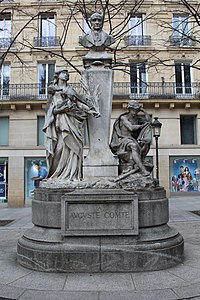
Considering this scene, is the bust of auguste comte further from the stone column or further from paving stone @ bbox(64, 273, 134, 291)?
paving stone @ bbox(64, 273, 134, 291)

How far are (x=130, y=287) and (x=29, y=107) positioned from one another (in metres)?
17.7

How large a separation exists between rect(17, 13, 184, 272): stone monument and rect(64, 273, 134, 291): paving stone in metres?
0.18

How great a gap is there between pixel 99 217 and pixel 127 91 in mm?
16754


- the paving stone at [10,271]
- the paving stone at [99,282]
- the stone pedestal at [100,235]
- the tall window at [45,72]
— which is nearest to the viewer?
the paving stone at [99,282]

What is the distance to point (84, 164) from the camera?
595 centimetres

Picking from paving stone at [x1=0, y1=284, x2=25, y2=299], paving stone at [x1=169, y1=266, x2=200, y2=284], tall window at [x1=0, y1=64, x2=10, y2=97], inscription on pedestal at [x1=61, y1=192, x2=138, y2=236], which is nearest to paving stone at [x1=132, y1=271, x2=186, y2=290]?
paving stone at [x1=169, y1=266, x2=200, y2=284]

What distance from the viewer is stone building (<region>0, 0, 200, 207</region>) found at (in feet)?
66.3

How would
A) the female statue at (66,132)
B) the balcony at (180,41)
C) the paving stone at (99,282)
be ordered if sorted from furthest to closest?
the balcony at (180,41) → the female statue at (66,132) → the paving stone at (99,282)


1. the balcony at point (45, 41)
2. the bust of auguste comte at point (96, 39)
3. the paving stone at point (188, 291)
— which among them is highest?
the balcony at point (45, 41)

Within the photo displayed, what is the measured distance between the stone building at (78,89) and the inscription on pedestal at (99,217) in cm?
1539

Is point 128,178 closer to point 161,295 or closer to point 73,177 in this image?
point 73,177

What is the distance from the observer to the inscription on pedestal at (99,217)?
500 cm

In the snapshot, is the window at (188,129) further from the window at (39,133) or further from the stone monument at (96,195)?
the stone monument at (96,195)

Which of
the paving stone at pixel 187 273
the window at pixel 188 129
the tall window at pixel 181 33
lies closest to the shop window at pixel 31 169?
the window at pixel 188 129
